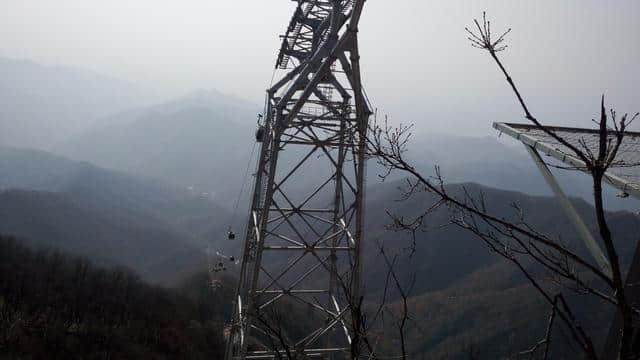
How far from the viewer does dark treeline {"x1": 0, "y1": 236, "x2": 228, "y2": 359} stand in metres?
27.6

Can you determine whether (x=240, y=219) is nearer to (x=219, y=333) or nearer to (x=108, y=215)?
(x=108, y=215)

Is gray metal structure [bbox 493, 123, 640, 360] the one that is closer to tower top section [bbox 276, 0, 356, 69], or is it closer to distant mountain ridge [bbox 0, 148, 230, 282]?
tower top section [bbox 276, 0, 356, 69]

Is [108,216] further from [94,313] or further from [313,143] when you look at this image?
[313,143]

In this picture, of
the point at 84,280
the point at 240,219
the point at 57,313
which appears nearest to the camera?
the point at 57,313

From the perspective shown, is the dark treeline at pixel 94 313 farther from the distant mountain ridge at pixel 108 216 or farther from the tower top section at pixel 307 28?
the tower top section at pixel 307 28

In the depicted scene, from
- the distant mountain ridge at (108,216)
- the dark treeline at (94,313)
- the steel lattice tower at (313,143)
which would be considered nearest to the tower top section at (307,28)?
the steel lattice tower at (313,143)

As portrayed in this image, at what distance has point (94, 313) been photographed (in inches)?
1341

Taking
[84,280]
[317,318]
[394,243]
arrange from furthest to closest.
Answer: [394,243] → [317,318] → [84,280]

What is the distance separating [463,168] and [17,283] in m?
184

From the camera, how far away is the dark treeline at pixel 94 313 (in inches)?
1088

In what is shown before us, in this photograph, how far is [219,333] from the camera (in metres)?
36.4

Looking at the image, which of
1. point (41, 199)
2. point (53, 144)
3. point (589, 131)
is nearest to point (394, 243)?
point (41, 199)

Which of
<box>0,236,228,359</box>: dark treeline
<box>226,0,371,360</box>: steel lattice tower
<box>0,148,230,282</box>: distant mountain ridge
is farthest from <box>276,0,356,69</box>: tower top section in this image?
<box>0,148,230,282</box>: distant mountain ridge

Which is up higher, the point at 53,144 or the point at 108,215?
the point at 53,144
